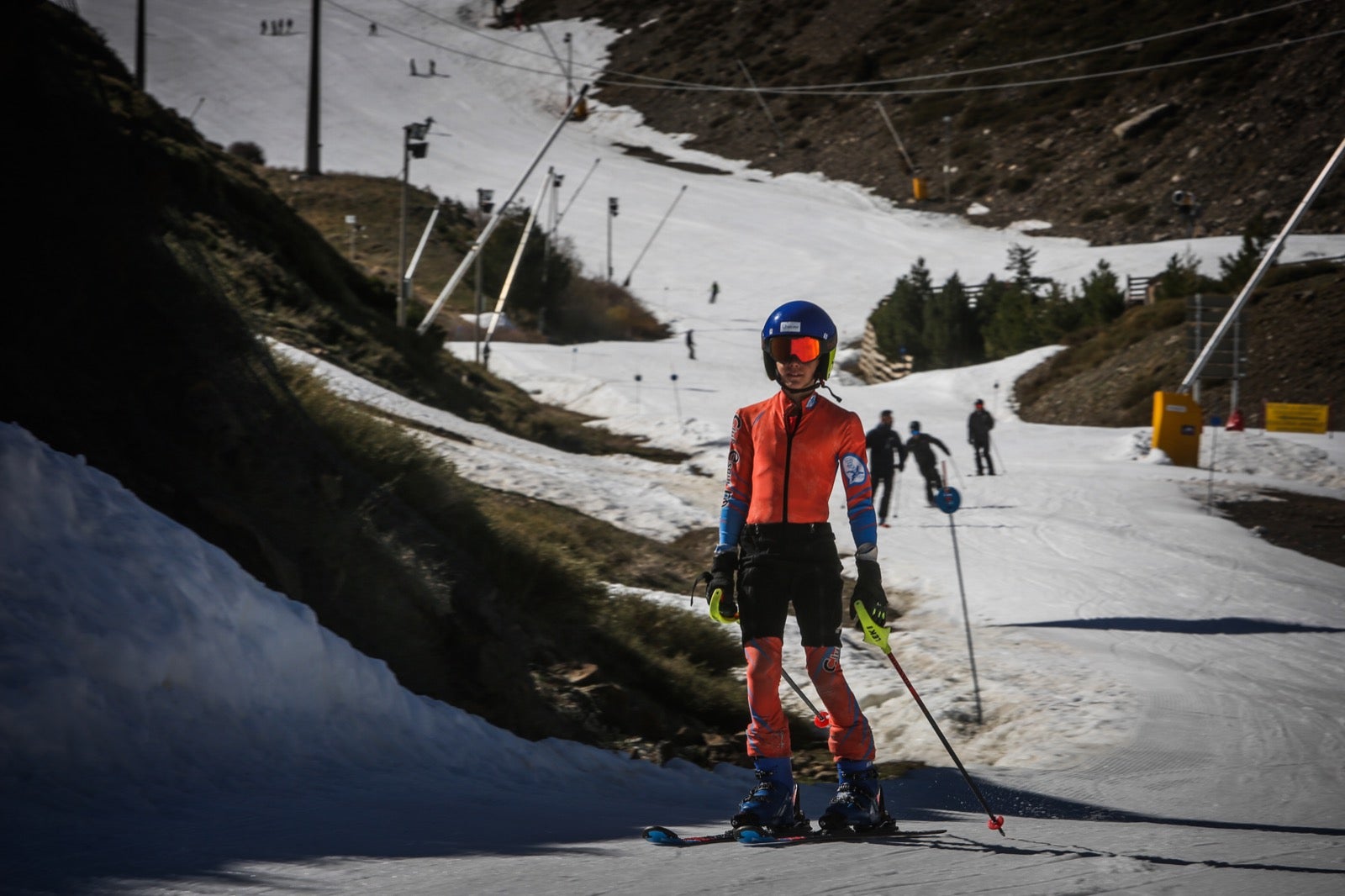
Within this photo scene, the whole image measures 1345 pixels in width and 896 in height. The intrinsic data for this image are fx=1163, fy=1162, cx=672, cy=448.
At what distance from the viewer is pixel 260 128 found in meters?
110

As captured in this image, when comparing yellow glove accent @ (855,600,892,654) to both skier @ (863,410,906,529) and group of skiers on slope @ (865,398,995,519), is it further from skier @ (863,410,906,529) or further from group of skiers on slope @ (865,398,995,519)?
skier @ (863,410,906,529)

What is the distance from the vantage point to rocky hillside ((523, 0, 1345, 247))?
3420 inches

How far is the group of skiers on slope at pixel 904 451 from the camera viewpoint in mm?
19391

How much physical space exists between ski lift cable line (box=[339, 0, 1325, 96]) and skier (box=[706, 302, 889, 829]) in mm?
120807

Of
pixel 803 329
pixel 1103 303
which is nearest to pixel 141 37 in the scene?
pixel 1103 303

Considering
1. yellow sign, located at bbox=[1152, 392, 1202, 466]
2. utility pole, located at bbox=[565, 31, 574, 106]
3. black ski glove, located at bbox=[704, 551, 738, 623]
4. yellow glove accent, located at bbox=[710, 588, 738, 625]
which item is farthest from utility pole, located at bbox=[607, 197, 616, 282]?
yellow glove accent, located at bbox=[710, 588, 738, 625]

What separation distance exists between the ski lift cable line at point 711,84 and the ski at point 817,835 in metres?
122

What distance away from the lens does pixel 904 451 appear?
2045 centimetres

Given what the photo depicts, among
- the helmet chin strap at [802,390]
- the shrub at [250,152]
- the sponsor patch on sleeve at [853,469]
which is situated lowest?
the sponsor patch on sleeve at [853,469]

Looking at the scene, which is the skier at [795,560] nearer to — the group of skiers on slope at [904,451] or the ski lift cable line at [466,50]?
the group of skiers on slope at [904,451]

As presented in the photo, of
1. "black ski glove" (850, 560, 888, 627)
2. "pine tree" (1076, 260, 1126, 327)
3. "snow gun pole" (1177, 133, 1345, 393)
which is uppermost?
"pine tree" (1076, 260, 1126, 327)

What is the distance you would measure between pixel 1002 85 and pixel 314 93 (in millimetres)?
78434

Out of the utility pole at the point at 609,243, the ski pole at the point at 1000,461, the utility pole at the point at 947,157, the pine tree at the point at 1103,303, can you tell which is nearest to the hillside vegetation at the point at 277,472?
the ski pole at the point at 1000,461

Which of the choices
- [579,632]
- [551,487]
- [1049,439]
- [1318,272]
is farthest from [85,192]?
[1318,272]
